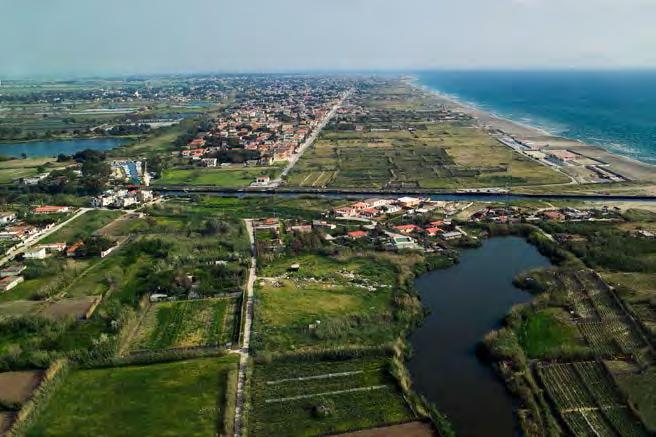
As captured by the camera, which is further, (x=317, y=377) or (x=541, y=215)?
(x=541, y=215)

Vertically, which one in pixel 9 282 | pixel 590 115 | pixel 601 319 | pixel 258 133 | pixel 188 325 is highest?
pixel 590 115

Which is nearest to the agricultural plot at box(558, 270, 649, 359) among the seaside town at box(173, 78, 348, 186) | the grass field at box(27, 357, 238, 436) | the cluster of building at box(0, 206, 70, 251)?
the grass field at box(27, 357, 238, 436)

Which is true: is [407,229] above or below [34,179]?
below

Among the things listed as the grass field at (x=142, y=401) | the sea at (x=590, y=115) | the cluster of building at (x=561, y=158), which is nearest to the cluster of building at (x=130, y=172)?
the grass field at (x=142, y=401)

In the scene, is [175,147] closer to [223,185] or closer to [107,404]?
[223,185]

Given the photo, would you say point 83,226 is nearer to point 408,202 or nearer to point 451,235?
point 408,202

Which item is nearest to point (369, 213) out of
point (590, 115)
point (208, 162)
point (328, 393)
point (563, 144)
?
point (328, 393)

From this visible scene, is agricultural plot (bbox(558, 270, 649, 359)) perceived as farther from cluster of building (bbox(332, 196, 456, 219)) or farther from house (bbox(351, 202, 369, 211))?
house (bbox(351, 202, 369, 211))

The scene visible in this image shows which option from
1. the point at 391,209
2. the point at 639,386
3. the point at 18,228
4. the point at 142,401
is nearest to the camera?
the point at 639,386
